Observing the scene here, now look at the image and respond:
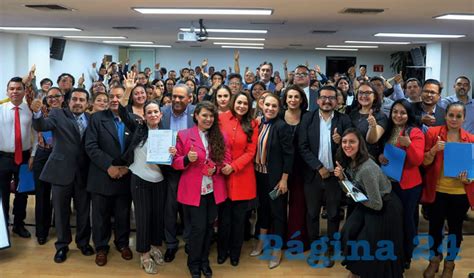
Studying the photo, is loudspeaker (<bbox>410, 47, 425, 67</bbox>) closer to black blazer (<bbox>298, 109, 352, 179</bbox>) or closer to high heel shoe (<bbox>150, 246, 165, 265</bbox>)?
black blazer (<bbox>298, 109, 352, 179</bbox>)

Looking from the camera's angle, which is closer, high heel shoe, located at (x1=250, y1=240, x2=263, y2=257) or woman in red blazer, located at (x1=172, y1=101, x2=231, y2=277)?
woman in red blazer, located at (x1=172, y1=101, x2=231, y2=277)

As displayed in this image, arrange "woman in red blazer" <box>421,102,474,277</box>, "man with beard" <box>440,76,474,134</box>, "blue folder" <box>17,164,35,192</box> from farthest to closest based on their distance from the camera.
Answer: "man with beard" <box>440,76,474,134</box> < "blue folder" <box>17,164,35,192</box> < "woman in red blazer" <box>421,102,474,277</box>

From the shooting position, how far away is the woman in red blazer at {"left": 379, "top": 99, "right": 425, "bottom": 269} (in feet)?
11.7

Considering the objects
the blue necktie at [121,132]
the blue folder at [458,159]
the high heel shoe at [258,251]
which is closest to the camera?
the blue folder at [458,159]

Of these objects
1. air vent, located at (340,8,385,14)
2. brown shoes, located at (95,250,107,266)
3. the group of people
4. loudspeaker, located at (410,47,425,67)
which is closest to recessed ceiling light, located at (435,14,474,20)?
air vent, located at (340,8,385,14)

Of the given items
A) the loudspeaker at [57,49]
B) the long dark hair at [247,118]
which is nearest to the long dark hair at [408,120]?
the long dark hair at [247,118]

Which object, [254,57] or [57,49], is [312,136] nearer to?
[57,49]

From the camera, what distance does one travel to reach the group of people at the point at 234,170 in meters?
3.57

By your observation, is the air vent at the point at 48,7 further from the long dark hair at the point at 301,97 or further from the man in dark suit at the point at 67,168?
the long dark hair at the point at 301,97

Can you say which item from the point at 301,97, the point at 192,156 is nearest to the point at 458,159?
the point at 301,97

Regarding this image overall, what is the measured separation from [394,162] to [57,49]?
11.3m

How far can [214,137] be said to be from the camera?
3703mm

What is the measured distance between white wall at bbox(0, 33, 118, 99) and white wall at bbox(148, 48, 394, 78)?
4.17 metres

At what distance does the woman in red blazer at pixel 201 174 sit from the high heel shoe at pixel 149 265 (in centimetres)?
36
